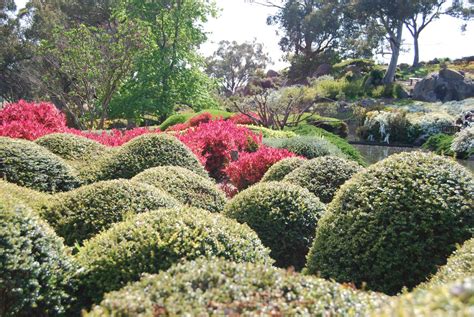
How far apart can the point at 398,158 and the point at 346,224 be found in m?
0.72

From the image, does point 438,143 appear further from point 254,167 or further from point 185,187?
point 185,187

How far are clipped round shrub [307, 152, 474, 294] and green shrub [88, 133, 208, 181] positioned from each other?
10.5ft

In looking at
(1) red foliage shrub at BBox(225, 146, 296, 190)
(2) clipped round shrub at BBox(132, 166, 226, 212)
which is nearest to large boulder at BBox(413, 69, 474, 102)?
(1) red foliage shrub at BBox(225, 146, 296, 190)

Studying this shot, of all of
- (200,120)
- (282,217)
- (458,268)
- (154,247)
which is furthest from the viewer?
(200,120)

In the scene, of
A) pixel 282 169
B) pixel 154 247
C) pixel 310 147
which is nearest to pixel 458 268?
pixel 154 247

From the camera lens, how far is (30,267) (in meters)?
3.01

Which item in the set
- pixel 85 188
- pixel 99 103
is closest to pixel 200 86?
pixel 99 103

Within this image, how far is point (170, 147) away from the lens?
6.85 m

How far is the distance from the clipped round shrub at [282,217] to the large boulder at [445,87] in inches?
1153

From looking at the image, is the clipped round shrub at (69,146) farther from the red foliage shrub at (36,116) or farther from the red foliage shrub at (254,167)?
the red foliage shrub at (254,167)

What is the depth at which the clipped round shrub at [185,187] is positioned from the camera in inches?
210

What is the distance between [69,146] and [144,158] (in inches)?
56.9

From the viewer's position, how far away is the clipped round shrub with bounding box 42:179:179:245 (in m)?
4.19

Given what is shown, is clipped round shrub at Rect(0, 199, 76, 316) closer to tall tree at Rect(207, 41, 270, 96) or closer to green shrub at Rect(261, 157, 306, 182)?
green shrub at Rect(261, 157, 306, 182)
